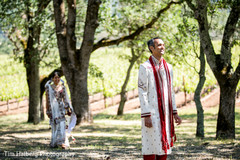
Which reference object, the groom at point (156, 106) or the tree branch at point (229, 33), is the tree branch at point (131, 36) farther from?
the groom at point (156, 106)

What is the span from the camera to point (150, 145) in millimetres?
5105

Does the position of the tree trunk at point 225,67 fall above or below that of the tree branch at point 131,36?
Answer: below

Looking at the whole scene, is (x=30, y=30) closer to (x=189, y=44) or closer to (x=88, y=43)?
(x=88, y=43)

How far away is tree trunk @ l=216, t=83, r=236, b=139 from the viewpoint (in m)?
9.80

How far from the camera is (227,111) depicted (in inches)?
387

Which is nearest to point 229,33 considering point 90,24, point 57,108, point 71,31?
point 57,108

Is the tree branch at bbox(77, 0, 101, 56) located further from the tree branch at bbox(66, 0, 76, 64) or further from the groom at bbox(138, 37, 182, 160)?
the groom at bbox(138, 37, 182, 160)

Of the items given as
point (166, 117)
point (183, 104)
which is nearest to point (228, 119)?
point (166, 117)

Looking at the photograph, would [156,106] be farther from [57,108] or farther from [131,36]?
[131,36]

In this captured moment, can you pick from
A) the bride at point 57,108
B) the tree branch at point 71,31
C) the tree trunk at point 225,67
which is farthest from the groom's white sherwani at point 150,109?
the tree branch at point 71,31

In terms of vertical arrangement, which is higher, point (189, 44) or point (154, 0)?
point (154, 0)

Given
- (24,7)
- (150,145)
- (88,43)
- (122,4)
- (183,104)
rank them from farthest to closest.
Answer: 1. (183,104)
2. (122,4)
3. (24,7)
4. (88,43)
5. (150,145)

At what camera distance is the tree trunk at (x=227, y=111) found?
9805 mm

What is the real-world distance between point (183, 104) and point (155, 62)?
27.7m
